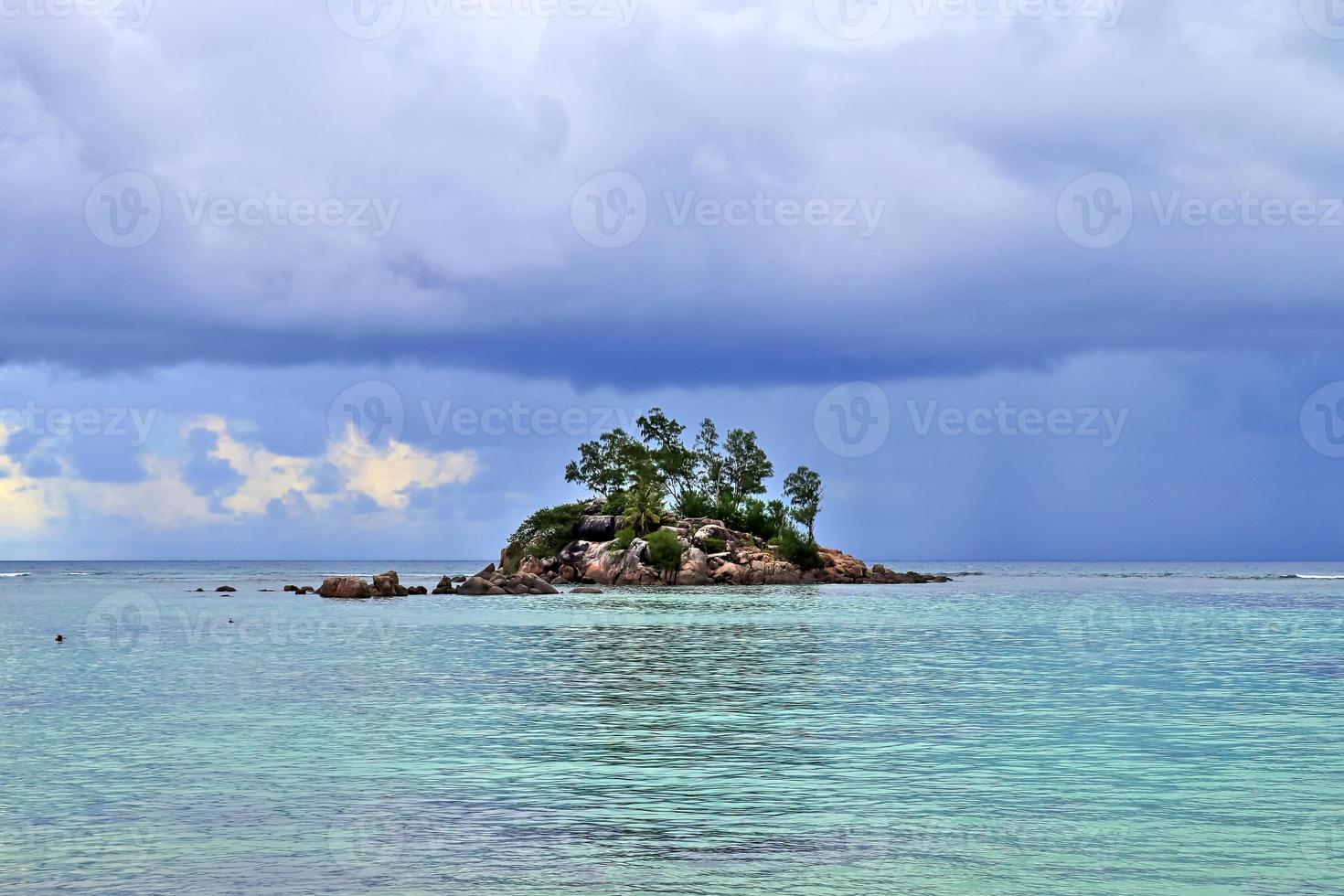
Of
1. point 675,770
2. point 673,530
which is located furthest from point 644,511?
point 675,770

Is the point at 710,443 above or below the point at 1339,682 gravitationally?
above

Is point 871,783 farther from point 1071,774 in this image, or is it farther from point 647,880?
point 647,880

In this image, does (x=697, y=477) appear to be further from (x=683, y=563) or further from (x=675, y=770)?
(x=675, y=770)

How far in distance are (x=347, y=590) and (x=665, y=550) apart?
1634 inches

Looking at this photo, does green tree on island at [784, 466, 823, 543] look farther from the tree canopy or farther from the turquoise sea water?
the turquoise sea water

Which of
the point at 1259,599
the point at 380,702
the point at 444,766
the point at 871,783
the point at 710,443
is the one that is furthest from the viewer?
the point at 710,443

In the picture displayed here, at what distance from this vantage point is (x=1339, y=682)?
145 feet

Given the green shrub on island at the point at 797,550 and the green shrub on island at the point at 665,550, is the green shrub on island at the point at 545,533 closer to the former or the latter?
the green shrub on island at the point at 665,550

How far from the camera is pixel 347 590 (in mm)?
127812

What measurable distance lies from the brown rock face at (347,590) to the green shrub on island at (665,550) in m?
37.5

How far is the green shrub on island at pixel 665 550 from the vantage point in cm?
15100

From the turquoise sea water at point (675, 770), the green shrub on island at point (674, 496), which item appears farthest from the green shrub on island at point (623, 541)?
the turquoise sea water at point (675, 770)

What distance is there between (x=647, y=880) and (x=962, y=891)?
4.38 metres

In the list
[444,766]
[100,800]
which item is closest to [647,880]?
[444,766]
